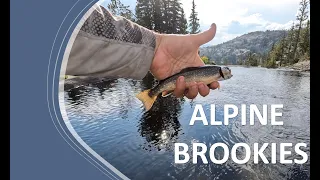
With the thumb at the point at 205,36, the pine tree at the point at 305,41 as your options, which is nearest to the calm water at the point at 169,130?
the thumb at the point at 205,36

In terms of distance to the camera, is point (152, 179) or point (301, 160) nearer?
point (152, 179)

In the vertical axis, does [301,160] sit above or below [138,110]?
below

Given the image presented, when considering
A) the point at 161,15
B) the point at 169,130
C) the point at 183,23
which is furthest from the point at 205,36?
the point at 183,23

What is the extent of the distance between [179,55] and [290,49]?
1182 inches

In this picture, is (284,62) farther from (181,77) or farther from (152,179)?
(181,77)

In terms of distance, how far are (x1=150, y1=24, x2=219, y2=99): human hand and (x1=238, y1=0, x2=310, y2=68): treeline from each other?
25.4 meters

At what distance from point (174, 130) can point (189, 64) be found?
572 centimetres

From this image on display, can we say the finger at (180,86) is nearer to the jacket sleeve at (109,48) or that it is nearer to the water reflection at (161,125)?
the jacket sleeve at (109,48)

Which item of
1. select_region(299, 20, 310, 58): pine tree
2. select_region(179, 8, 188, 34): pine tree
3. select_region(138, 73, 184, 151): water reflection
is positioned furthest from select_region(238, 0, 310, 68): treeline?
select_region(138, 73, 184, 151): water reflection

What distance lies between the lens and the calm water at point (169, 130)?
18.5ft

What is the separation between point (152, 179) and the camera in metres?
5.42

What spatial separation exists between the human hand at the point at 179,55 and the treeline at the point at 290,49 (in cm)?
2541
